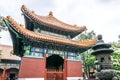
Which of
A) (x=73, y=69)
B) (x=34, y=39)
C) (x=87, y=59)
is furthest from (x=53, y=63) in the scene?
(x=87, y=59)

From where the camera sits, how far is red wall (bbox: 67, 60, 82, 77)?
1097 cm

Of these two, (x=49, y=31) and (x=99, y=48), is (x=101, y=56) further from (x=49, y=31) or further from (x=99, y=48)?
(x=49, y=31)

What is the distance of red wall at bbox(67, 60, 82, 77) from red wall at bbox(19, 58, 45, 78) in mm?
2534

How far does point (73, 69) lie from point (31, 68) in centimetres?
403

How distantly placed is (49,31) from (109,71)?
25.5ft

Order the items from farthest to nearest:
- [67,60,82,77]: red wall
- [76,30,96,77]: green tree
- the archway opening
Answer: [76,30,96,77]: green tree, the archway opening, [67,60,82,77]: red wall

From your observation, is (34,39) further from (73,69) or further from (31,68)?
(73,69)

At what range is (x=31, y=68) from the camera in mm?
9352

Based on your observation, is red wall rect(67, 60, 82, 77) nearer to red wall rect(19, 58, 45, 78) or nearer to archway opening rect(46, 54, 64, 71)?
archway opening rect(46, 54, 64, 71)

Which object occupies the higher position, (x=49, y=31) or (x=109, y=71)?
(x=49, y=31)

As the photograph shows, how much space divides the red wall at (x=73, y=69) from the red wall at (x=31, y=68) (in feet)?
8.31

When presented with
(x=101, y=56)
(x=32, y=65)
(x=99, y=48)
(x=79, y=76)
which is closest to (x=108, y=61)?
(x=101, y=56)

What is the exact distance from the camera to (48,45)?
10.7 meters

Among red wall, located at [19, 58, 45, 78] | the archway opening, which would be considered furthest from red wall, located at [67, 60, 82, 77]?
red wall, located at [19, 58, 45, 78]
